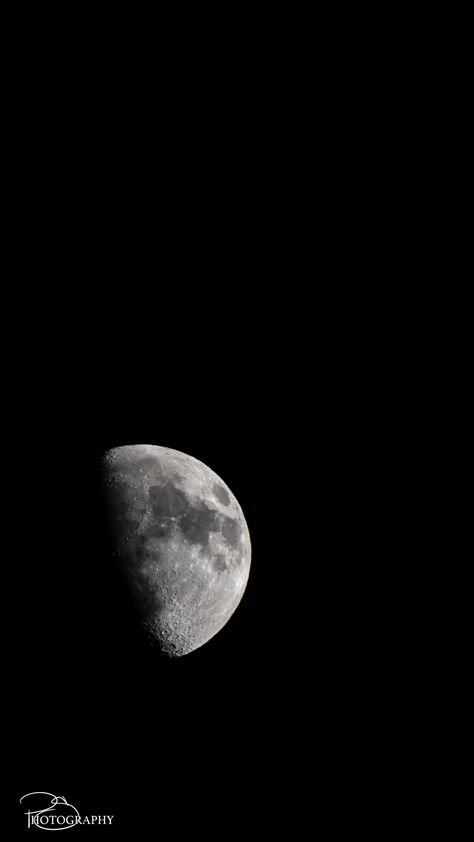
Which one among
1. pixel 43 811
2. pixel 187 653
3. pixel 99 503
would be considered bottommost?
pixel 43 811

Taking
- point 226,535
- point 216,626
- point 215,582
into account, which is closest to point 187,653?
point 216,626

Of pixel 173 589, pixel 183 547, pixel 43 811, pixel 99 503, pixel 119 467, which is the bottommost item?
pixel 43 811

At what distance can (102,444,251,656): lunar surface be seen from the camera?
407cm

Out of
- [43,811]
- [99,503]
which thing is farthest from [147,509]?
[43,811]

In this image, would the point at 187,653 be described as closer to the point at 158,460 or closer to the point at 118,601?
the point at 118,601

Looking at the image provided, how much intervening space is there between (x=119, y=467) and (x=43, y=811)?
7.91ft

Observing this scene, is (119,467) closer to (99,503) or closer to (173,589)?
(99,503)

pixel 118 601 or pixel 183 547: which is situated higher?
pixel 183 547

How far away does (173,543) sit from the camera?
13.5ft

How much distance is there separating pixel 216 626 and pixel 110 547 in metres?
1.11

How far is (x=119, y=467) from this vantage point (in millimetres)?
4371

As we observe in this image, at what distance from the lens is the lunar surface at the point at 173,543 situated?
407 cm

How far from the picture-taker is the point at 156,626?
4168 millimetres

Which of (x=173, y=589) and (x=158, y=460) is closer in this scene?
(x=173, y=589)
